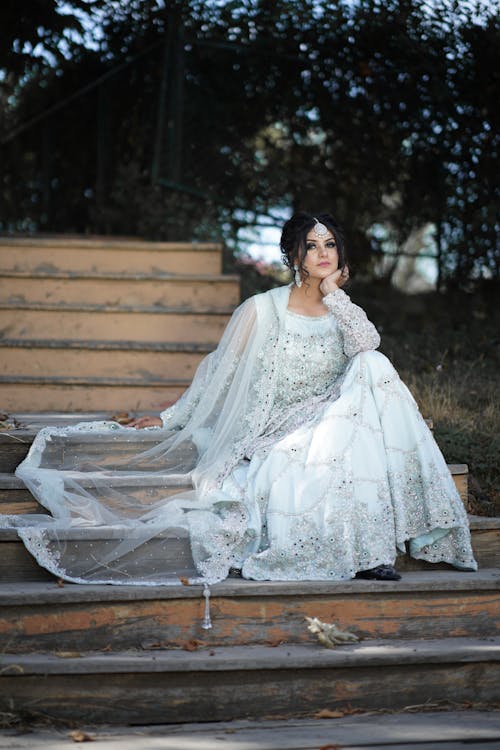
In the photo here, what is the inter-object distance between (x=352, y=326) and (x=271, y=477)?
75 centimetres

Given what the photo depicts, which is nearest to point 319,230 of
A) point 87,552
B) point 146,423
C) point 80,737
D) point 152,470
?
point 146,423

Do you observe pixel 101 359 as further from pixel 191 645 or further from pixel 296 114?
pixel 296 114

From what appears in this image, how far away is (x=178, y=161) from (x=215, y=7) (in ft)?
3.73

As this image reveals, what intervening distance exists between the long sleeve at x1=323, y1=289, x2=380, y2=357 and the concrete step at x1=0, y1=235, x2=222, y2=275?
2361 millimetres

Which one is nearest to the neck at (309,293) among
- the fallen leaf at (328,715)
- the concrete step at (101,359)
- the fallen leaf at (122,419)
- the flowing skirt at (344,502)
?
the flowing skirt at (344,502)

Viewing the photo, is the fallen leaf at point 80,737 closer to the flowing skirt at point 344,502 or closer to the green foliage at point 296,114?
the flowing skirt at point 344,502

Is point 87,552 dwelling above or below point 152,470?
below

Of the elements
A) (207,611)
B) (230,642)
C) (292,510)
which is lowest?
(230,642)

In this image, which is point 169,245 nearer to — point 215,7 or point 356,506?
point 215,7

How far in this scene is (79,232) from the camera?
909 centimetres

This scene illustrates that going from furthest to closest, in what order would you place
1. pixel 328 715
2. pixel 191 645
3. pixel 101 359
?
pixel 101 359 → pixel 191 645 → pixel 328 715

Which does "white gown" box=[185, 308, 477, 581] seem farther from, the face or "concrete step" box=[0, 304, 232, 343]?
"concrete step" box=[0, 304, 232, 343]

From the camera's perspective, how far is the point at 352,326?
3998 millimetres

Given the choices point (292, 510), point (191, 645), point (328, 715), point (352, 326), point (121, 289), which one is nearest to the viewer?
point (328, 715)
